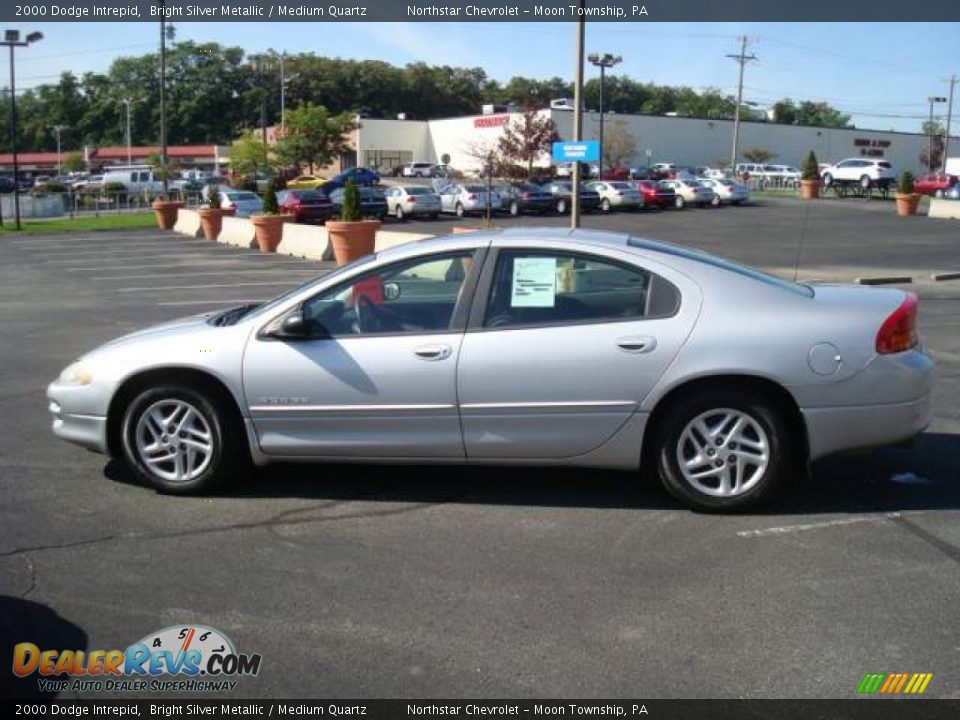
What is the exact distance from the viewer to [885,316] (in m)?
5.16

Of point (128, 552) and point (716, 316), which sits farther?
point (716, 316)

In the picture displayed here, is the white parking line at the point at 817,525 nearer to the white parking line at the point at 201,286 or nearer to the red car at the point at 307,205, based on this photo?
the white parking line at the point at 201,286

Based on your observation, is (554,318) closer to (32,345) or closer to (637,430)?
(637,430)

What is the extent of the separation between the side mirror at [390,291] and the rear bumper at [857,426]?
89.5 inches

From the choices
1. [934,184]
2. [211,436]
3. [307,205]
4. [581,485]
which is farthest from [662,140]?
[211,436]

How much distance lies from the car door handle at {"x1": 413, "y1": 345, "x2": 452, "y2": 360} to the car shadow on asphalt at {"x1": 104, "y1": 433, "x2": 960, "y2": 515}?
873mm

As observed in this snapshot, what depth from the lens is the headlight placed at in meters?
5.58

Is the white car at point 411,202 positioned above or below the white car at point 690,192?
below

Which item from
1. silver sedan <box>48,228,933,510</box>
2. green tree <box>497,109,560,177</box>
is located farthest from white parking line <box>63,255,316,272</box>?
green tree <box>497,109,560,177</box>

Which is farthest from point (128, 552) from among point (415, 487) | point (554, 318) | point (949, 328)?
point (949, 328)

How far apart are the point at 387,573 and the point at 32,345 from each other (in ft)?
28.0

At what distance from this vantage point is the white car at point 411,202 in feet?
138

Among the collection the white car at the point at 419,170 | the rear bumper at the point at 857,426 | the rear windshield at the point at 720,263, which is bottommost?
the rear bumper at the point at 857,426

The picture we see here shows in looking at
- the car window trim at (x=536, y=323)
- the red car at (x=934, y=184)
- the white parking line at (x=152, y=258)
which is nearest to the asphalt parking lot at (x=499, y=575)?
the car window trim at (x=536, y=323)
